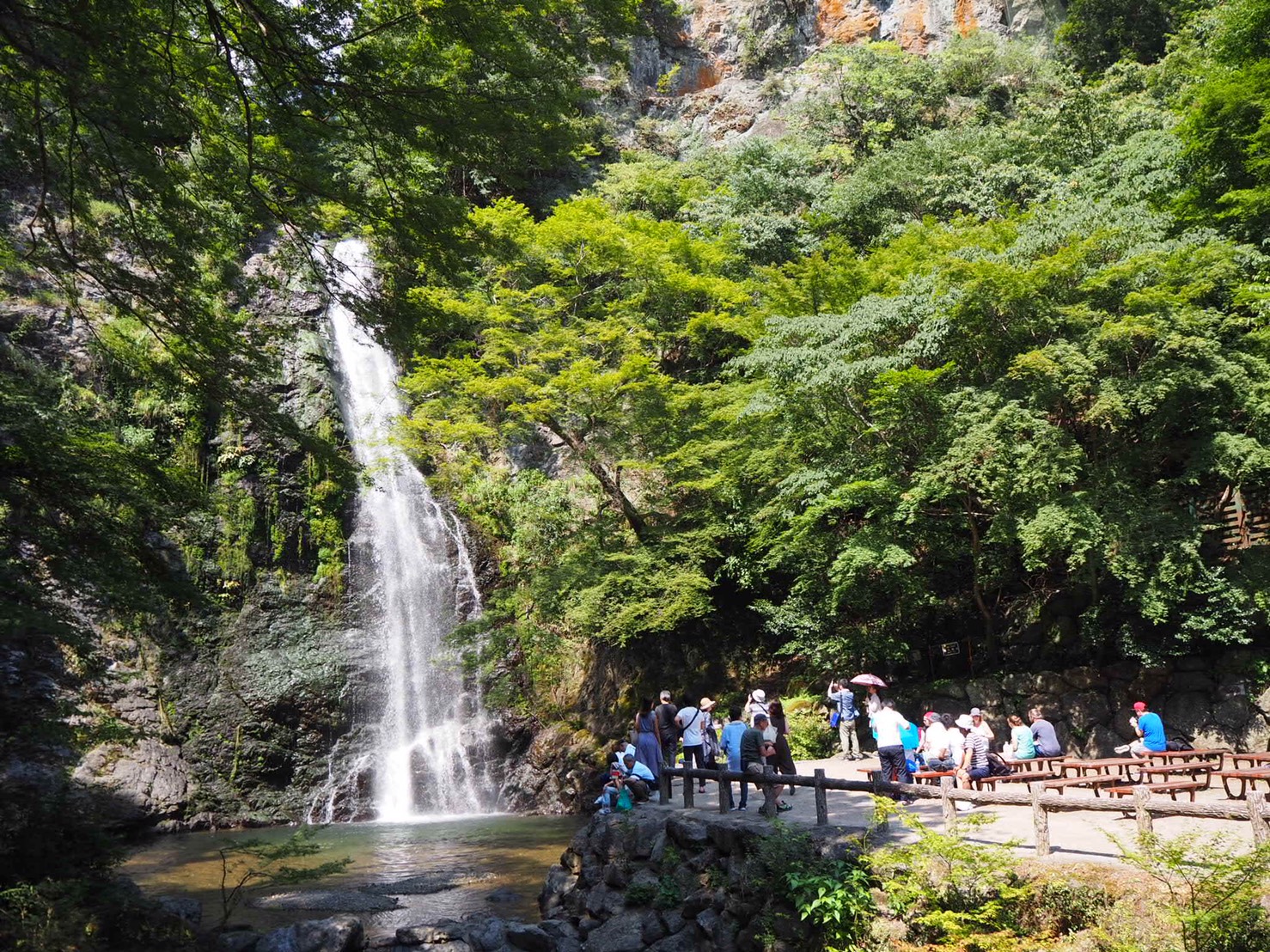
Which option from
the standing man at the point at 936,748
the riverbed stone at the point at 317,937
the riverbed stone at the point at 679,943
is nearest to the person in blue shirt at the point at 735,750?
the riverbed stone at the point at 679,943

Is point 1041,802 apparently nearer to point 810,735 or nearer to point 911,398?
point 911,398

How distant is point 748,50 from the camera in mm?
34406

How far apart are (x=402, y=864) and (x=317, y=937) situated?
4.39 meters

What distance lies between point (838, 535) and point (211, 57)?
39.6 ft

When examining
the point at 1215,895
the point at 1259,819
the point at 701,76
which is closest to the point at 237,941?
the point at 1215,895

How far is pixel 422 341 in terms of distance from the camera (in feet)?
26.1

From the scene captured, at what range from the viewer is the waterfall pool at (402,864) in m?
9.97

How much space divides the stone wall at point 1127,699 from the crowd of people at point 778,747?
0.56 metres

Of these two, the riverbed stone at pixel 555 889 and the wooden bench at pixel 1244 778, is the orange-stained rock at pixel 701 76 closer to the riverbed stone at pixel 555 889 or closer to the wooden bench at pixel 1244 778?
the riverbed stone at pixel 555 889

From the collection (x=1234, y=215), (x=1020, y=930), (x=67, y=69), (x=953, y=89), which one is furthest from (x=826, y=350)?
(x=953, y=89)

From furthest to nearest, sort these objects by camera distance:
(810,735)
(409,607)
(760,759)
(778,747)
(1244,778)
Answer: (409,607), (810,735), (760,759), (778,747), (1244,778)

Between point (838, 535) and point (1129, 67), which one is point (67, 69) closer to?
point (838, 535)

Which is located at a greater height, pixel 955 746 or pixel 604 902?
pixel 955 746

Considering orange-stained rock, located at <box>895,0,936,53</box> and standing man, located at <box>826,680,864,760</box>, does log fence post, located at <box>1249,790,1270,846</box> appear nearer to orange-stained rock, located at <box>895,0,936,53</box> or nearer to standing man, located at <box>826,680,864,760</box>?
standing man, located at <box>826,680,864,760</box>
